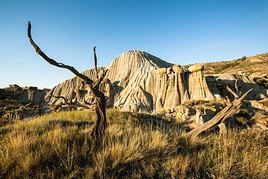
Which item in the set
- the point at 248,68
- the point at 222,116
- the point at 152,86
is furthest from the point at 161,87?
the point at 248,68

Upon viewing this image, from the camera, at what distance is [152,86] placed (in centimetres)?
2430

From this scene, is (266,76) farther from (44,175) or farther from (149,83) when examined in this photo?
(44,175)

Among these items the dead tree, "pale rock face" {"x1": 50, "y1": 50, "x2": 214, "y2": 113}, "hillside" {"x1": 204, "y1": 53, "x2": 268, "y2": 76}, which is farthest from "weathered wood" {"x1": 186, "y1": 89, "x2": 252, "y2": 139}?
"hillside" {"x1": 204, "y1": 53, "x2": 268, "y2": 76}

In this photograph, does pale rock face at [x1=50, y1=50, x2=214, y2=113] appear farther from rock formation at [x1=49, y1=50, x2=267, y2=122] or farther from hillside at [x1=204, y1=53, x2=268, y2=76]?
hillside at [x1=204, y1=53, x2=268, y2=76]

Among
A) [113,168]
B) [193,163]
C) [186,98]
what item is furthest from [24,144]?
[186,98]

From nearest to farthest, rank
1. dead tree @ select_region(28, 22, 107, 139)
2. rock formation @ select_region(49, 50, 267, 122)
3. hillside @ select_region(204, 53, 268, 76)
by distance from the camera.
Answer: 1. dead tree @ select_region(28, 22, 107, 139)
2. rock formation @ select_region(49, 50, 267, 122)
3. hillside @ select_region(204, 53, 268, 76)

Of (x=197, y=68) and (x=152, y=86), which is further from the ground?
(x=197, y=68)

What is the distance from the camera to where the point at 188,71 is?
23.8m

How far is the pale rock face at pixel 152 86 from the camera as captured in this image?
2148 centimetres

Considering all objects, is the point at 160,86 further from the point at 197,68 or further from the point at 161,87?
the point at 197,68

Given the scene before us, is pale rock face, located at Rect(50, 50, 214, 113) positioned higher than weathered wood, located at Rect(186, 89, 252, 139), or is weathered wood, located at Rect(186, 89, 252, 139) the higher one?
pale rock face, located at Rect(50, 50, 214, 113)

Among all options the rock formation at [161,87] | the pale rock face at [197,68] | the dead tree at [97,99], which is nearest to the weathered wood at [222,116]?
the dead tree at [97,99]

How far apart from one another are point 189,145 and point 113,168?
5.76 ft

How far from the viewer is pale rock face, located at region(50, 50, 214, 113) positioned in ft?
70.5
